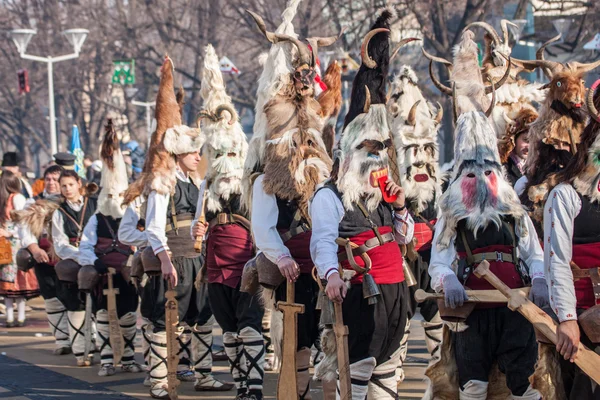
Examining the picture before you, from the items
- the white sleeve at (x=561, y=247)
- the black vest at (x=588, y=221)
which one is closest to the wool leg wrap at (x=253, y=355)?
the white sleeve at (x=561, y=247)

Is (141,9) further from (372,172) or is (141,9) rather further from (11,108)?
(372,172)

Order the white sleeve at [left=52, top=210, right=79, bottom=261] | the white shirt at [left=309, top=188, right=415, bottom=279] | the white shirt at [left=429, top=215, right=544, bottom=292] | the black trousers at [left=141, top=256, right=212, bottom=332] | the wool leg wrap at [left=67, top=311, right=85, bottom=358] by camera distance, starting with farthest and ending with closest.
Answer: the white sleeve at [left=52, top=210, right=79, bottom=261]
the wool leg wrap at [left=67, top=311, right=85, bottom=358]
the black trousers at [left=141, top=256, right=212, bottom=332]
the white shirt at [left=309, top=188, right=415, bottom=279]
the white shirt at [left=429, top=215, right=544, bottom=292]

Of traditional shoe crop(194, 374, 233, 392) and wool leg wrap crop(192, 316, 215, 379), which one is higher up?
wool leg wrap crop(192, 316, 215, 379)

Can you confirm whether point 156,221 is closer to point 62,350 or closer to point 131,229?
point 131,229

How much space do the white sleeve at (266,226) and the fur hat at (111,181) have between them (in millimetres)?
3139

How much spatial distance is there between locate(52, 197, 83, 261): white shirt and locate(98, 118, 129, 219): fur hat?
770mm

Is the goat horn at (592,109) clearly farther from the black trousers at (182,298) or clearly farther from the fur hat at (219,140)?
the black trousers at (182,298)

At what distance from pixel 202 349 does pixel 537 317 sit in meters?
4.08

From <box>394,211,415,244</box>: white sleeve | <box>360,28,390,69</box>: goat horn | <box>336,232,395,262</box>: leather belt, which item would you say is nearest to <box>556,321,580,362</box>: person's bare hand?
<box>336,232,395,262</box>: leather belt

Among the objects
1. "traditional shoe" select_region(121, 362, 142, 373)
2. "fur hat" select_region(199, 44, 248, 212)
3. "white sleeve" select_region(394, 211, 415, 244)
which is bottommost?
"traditional shoe" select_region(121, 362, 142, 373)

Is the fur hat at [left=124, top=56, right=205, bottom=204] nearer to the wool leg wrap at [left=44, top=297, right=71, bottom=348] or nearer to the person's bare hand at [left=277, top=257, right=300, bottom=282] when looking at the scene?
the person's bare hand at [left=277, top=257, right=300, bottom=282]

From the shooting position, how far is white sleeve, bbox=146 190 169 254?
27.1 ft

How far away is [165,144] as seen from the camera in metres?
8.59

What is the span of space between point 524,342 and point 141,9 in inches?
1042
